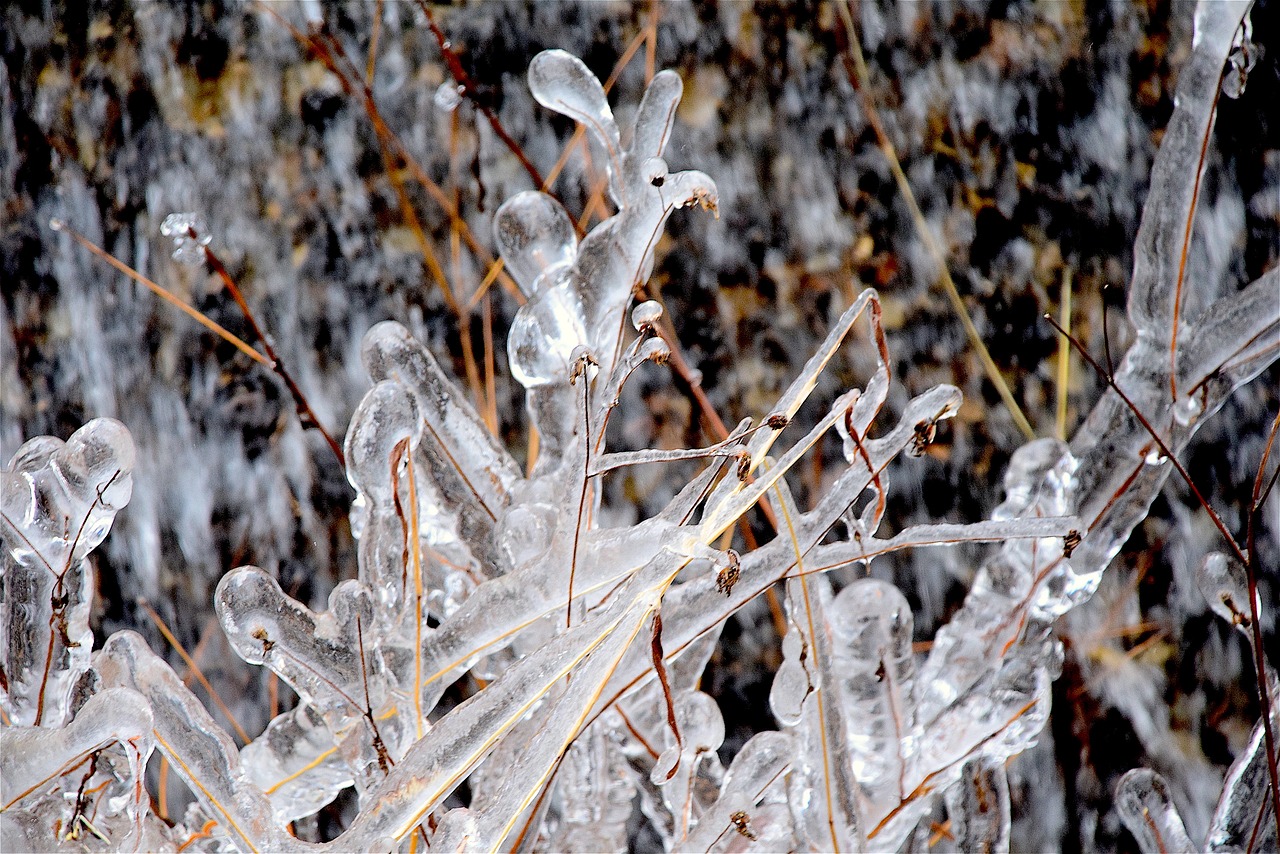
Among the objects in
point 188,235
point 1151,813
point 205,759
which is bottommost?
point 1151,813

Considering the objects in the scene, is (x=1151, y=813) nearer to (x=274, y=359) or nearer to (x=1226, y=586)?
(x=1226, y=586)

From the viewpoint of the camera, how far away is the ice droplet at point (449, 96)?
91cm

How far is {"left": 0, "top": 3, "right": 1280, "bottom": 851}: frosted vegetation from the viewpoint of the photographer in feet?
1.64

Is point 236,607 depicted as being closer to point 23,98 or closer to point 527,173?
point 527,173

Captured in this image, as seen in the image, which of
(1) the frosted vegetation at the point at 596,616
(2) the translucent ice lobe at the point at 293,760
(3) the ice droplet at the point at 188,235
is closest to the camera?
(1) the frosted vegetation at the point at 596,616

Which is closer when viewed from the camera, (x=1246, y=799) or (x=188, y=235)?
(x=1246, y=799)

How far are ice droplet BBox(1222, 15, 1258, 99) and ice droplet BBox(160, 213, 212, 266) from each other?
2.37ft

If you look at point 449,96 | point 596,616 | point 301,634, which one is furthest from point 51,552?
point 449,96

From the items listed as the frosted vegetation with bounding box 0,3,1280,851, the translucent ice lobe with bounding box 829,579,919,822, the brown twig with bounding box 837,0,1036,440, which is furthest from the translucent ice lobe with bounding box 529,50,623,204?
the brown twig with bounding box 837,0,1036,440

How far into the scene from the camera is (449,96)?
92 centimetres

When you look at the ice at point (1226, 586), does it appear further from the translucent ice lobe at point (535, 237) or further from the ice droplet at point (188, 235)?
the ice droplet at point (188, 235)

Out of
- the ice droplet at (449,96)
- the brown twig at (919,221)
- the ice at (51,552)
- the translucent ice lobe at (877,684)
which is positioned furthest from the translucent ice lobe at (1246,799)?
the ice droplet at (449,96)

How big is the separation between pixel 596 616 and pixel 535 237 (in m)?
0.24

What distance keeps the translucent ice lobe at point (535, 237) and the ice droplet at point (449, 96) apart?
324 millimetres
